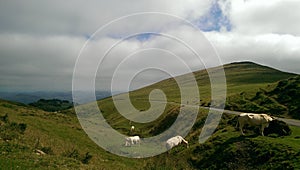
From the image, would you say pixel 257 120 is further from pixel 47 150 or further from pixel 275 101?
pixel 275 101

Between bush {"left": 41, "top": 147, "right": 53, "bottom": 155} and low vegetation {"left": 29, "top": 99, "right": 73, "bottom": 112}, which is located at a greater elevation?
low vegetation {"left": 29, "top": 99, "right": 73, "bottom": 112}

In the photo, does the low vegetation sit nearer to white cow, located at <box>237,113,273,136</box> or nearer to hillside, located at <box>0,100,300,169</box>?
hillside, located at <box>0,100,300,169</box>

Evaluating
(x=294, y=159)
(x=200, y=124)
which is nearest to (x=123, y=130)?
(x=200, y=124)

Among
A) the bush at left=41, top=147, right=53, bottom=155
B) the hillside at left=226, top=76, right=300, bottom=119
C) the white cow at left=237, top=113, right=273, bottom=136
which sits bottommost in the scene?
the bush at left=41, top=147, right=53, bottom=155

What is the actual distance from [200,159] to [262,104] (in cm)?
2365

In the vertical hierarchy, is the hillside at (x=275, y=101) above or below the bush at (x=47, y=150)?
above

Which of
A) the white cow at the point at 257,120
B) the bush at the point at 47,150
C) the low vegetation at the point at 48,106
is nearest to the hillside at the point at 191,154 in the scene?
the bush at the point at 47,150

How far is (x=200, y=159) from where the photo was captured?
2630cm

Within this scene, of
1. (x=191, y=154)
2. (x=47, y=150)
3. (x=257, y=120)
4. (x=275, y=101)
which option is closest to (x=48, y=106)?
(x=275, y=101)

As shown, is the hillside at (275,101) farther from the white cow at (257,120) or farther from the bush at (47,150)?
the bush at (47,150)

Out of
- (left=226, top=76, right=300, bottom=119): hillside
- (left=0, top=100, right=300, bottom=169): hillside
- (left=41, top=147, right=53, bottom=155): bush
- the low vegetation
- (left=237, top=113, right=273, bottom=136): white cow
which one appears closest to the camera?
(left=0, top=100, right=300, bottom=169): hillside

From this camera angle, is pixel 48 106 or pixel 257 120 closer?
pixel 257 120

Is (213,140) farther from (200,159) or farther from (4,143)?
(4,143)

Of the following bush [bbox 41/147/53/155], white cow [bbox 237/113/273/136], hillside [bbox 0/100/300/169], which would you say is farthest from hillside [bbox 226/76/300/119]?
bush [bbox 41/147/53/155]
